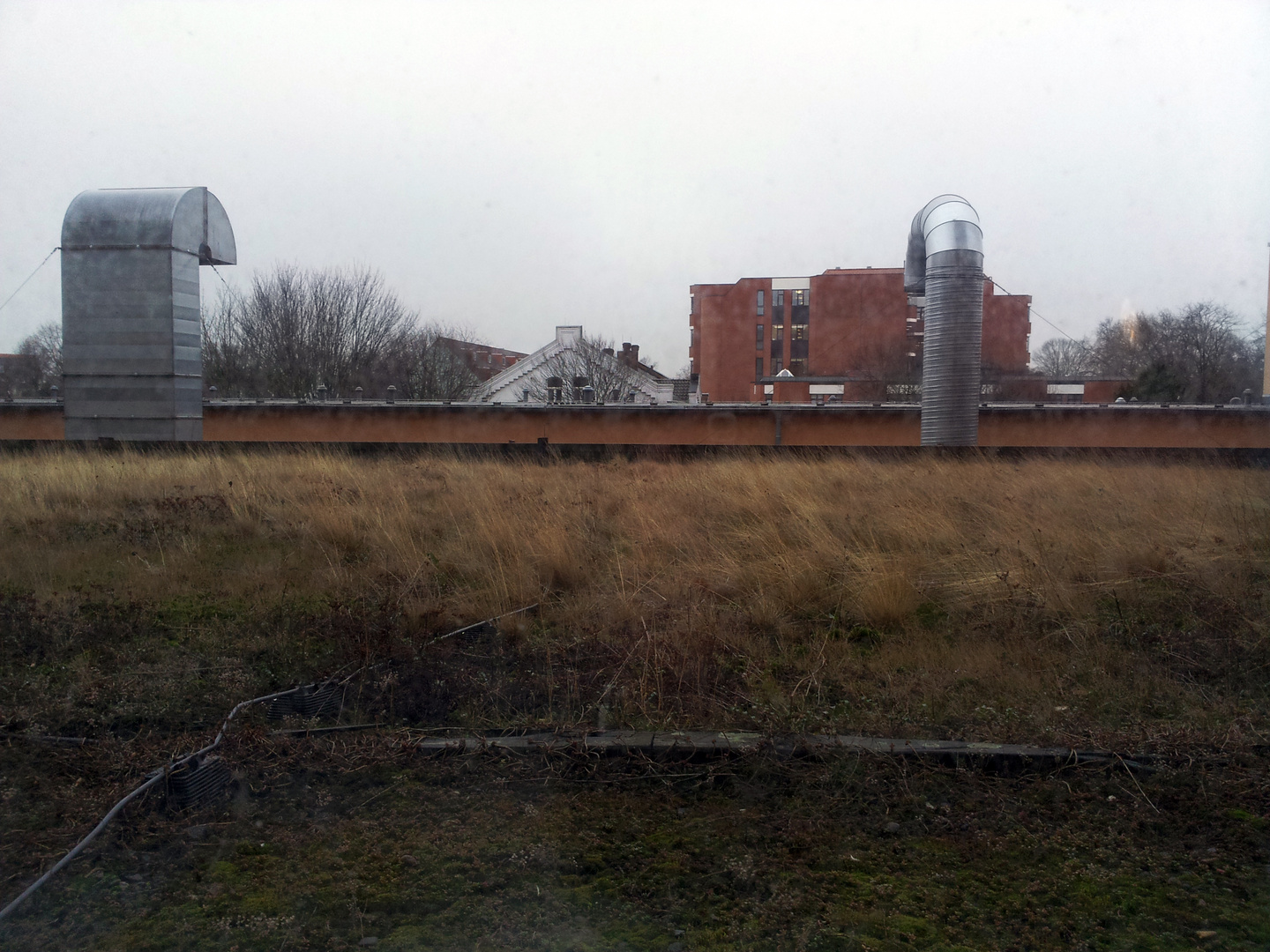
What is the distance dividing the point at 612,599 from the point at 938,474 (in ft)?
23.4

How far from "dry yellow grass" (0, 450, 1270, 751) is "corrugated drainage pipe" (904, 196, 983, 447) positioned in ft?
17.6

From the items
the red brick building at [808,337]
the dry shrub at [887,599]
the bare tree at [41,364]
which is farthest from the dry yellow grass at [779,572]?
the red brick building at [808,337]

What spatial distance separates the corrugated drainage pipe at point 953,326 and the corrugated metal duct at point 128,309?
1379 cm

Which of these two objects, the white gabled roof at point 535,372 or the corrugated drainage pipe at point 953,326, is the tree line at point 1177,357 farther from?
the white gabled roof at point 535,372

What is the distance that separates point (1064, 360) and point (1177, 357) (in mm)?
7284

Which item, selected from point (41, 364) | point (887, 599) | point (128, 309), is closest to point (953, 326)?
point (887, 599)

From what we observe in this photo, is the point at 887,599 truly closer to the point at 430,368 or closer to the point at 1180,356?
the point at 1180,356

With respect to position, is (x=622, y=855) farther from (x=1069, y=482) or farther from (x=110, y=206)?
(x=110, y=206)

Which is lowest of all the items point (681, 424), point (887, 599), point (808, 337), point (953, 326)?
point (887, 599)

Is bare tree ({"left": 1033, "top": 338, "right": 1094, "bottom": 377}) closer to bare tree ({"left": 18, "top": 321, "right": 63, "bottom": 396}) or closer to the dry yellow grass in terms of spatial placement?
the dry yellow grass

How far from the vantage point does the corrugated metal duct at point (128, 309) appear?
640 inches

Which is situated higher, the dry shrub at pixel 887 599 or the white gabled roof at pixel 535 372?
the white gabled roof at pixel 535 372

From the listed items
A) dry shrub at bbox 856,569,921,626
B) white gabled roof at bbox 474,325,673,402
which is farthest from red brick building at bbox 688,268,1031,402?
dry shrub at bbox 856,569,921,626

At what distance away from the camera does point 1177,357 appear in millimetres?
22359
